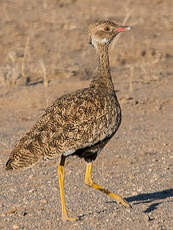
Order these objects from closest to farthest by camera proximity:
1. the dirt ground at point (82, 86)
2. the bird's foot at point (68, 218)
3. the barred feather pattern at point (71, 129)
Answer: the barred feather pattern at point (71, 129), the bird's foot at point (68, 218), the dirt ground at point (82, 86)

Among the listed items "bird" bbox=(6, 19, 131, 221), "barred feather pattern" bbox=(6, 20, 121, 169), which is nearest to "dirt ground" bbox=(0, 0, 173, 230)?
"bird" bbox=(6, 19, 131, 221)

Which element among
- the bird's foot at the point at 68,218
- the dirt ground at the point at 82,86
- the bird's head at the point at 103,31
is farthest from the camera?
the bird's head at the point at 103,31

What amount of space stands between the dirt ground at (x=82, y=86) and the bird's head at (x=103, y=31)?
5.19 feet

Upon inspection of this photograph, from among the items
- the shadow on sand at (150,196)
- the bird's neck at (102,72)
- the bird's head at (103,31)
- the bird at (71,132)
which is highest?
the bird's head at (103,31)

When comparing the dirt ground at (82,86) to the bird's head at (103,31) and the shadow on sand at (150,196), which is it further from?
the bird's head at (103,31)

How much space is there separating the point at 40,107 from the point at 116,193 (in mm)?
3811

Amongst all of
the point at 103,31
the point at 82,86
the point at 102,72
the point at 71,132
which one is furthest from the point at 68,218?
the point at 82,86

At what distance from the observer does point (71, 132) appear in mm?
5699

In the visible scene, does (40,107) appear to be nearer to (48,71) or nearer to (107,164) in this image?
(48,71)

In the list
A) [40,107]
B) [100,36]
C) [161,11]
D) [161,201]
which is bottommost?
[161,201]

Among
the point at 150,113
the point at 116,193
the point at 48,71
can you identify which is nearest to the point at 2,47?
the point at 48,71

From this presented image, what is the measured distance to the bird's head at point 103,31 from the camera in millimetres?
6590

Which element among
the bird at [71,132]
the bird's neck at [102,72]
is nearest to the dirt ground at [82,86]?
the bird at [71,132]

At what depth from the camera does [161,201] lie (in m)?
6.30
